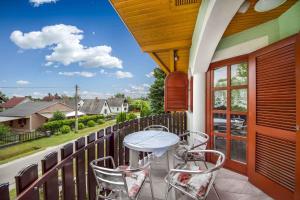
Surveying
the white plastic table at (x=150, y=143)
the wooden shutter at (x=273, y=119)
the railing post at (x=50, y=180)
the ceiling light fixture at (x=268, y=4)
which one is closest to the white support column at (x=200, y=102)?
the wooden shutter at (x=273, y=119)

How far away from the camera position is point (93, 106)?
140 feet

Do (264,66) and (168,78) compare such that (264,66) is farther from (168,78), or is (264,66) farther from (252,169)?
(168,78)

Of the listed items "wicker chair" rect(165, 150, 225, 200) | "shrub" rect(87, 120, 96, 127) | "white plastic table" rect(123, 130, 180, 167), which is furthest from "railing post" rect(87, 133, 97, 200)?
"shrub" rect(87, 120, 96, 127)

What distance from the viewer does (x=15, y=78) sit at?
340ft

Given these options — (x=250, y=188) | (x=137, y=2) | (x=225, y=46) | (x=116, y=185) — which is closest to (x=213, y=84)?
(x=225, y=46)

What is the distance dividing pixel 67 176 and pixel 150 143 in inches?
45.6

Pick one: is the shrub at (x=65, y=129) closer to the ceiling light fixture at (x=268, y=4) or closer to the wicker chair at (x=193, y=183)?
the wicker chair at (x=193, y=183)

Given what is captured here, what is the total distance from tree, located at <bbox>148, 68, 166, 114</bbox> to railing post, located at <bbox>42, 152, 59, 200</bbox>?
39.9 feet

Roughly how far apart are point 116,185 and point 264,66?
8.27 ft

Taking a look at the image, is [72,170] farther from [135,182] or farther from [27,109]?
[27,109]

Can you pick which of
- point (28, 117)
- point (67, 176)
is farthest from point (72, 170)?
point (28, 117)

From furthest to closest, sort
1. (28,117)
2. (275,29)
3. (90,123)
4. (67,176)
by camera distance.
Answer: (90,123), (28,117), (275,29), (67,176)

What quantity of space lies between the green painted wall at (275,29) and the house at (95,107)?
4006cm

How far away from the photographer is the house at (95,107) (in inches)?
1635
